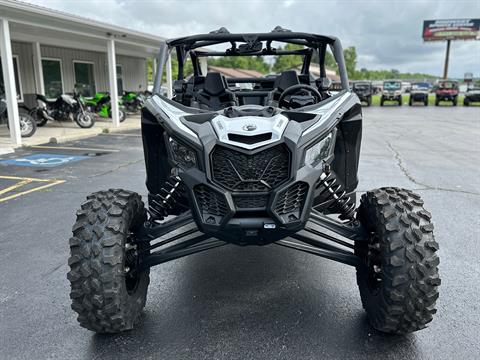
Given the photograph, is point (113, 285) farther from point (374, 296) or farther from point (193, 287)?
point (374, 296)

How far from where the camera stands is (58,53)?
683 inches

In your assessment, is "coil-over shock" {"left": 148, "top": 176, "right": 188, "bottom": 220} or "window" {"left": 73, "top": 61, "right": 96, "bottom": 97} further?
"window" {"left": 73, "top": 61, "right": 96, "bottom": 97}

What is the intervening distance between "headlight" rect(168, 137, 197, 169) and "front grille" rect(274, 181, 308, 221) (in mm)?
547

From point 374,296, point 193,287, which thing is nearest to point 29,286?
point 193,287

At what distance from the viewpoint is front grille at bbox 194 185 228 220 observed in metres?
2.42

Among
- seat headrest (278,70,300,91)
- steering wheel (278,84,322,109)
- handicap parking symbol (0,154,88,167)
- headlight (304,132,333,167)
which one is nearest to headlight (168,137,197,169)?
headlight (304,132,333,167)

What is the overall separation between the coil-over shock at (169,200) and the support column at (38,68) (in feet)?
48.1

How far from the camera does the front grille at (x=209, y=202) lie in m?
2.42

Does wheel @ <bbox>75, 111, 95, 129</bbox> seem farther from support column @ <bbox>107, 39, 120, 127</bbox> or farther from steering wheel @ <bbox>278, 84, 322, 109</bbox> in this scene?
steering wheel @ <bbox>278, 84, 322, 109</bbox>

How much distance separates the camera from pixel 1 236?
4.58m

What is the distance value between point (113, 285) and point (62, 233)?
8.08ft

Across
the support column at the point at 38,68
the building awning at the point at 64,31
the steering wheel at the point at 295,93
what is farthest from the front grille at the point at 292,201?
the support column at the point at 38,68

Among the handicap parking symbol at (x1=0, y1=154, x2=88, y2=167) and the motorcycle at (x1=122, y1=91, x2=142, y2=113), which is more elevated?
the motorcycle at (x1=122, y1=91, x2=142, y2=113)

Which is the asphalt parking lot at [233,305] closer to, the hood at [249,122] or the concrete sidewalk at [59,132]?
the hood at [249,122]
